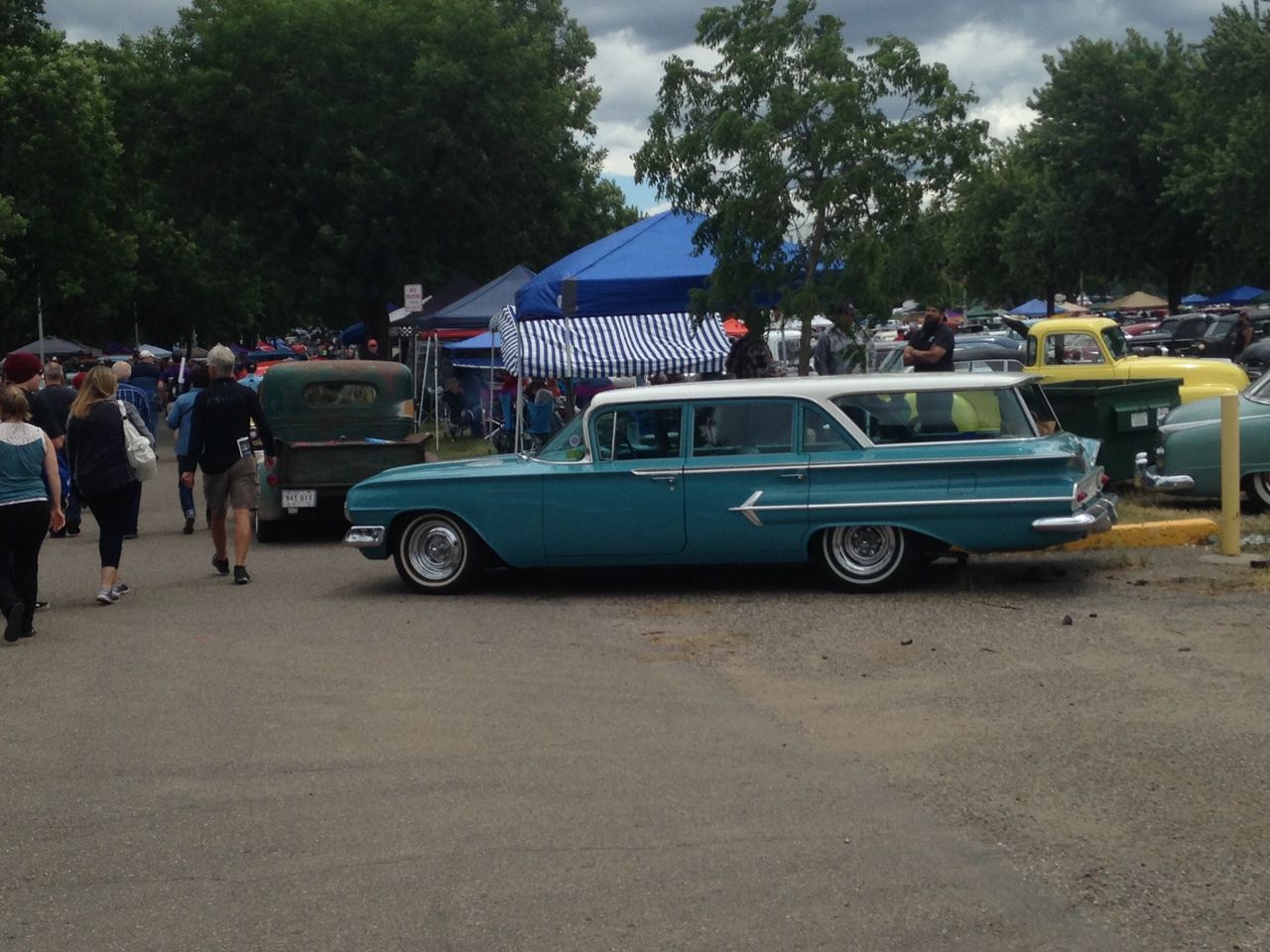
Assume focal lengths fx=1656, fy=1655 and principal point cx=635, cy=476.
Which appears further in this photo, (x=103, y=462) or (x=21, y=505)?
(x=103, y=462)

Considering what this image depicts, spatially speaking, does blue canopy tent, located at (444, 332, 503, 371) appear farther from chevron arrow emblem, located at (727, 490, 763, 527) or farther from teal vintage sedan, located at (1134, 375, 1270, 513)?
chevron arrow emblem, located at (727, 490, 763, 527)

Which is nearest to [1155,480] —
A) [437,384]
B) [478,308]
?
[478,308]

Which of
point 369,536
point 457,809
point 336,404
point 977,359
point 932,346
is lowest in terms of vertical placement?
point 457,809

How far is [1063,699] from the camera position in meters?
7.83

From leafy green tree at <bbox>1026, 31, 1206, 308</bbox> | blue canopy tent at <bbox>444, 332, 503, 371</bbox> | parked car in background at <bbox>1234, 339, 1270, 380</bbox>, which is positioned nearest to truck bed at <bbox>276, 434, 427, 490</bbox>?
blue canopy tent at <bbox>444, 332, 503, 371</bbox>

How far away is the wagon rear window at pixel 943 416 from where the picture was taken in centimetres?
1097

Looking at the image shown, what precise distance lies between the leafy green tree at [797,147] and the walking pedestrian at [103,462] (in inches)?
332

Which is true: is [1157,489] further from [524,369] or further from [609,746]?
[524,369]

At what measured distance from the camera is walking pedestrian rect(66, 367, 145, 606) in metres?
11.6

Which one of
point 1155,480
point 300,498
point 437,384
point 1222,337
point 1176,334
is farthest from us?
point 1176,334

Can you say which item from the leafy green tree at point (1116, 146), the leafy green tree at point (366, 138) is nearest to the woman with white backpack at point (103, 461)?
the leafy green tree at point (366, 138)

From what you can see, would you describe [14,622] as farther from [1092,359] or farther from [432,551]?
[1092,359]

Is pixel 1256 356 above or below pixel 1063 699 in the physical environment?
above

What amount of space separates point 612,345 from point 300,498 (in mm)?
7747
